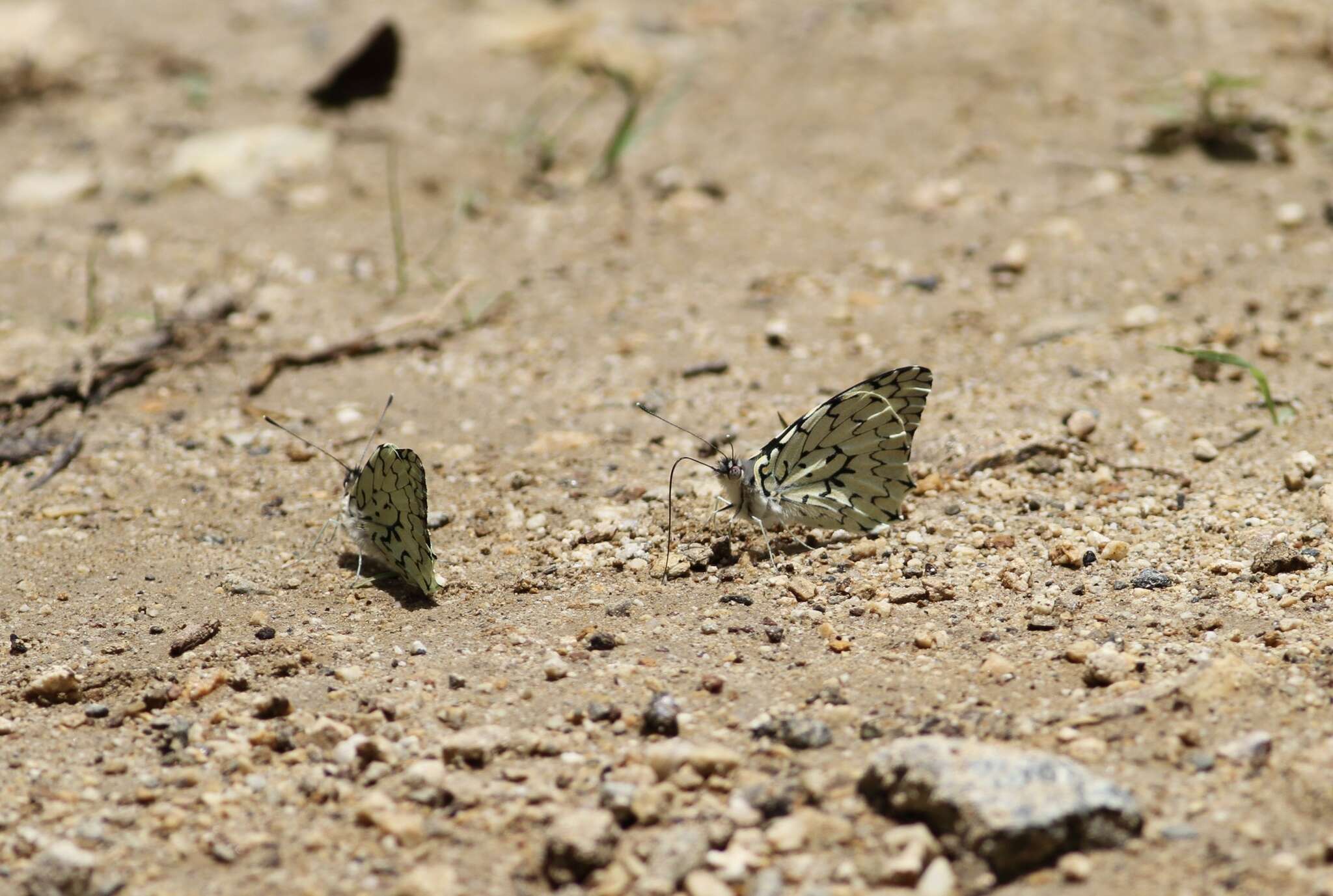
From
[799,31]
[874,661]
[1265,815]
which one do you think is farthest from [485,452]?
[799,31]

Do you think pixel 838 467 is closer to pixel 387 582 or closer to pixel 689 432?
pixel 689 432

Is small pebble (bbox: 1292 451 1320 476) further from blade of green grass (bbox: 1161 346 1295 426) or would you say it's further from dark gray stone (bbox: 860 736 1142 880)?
dark gray stone (bbox: 860 736 1142 880)

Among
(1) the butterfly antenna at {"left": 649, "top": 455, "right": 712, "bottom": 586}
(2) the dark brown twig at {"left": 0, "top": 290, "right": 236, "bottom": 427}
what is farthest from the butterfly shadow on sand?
(2) the dark brown twig at {"left": 0, "top": 290, "right": 236, "bottom": 427}

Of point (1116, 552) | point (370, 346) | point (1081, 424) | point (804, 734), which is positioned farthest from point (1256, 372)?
point (370, 346)

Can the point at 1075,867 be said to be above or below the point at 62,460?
above

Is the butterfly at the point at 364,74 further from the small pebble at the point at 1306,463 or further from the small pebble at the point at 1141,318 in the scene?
the small pebble at the point at 1306,463

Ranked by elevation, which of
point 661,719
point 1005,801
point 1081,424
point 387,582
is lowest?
point 387,582

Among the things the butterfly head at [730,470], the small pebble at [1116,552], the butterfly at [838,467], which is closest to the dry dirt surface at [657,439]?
the small pebble at [1116,552]
